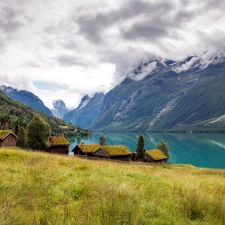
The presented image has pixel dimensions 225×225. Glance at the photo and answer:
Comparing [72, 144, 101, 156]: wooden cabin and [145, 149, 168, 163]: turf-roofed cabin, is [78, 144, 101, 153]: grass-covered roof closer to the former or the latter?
[72, 144, 101, 156]: wooden cabin

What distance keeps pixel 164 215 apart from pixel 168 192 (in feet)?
11.5

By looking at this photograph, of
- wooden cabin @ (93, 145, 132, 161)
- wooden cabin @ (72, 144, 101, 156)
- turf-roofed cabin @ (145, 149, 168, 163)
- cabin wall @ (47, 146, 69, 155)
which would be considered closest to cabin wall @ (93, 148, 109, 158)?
wooden cabin @ (93, 145, 132, 161)

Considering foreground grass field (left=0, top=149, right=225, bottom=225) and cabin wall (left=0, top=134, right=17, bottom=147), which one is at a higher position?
foreground grass field (left=0, top=149, right=225, bottom=225)

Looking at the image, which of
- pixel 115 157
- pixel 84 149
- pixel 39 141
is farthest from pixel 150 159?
pixel 39 141

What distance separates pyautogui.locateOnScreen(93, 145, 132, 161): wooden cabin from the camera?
60594 millimetres

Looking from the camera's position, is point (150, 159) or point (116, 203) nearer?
point (116, 203)

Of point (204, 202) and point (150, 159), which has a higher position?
point (204, 202)

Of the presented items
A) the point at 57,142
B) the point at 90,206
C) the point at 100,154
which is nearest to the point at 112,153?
the point at 100,154

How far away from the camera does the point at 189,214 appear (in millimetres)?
6469

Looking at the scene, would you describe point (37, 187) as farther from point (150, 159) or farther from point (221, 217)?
point (150, 159)

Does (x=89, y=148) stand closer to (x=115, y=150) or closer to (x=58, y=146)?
(x=115, y=150)

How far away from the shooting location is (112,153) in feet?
204

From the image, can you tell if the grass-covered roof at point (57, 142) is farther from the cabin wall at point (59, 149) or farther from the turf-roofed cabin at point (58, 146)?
the cabin wall at point (59, 149)

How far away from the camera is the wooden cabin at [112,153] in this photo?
6059 cm
